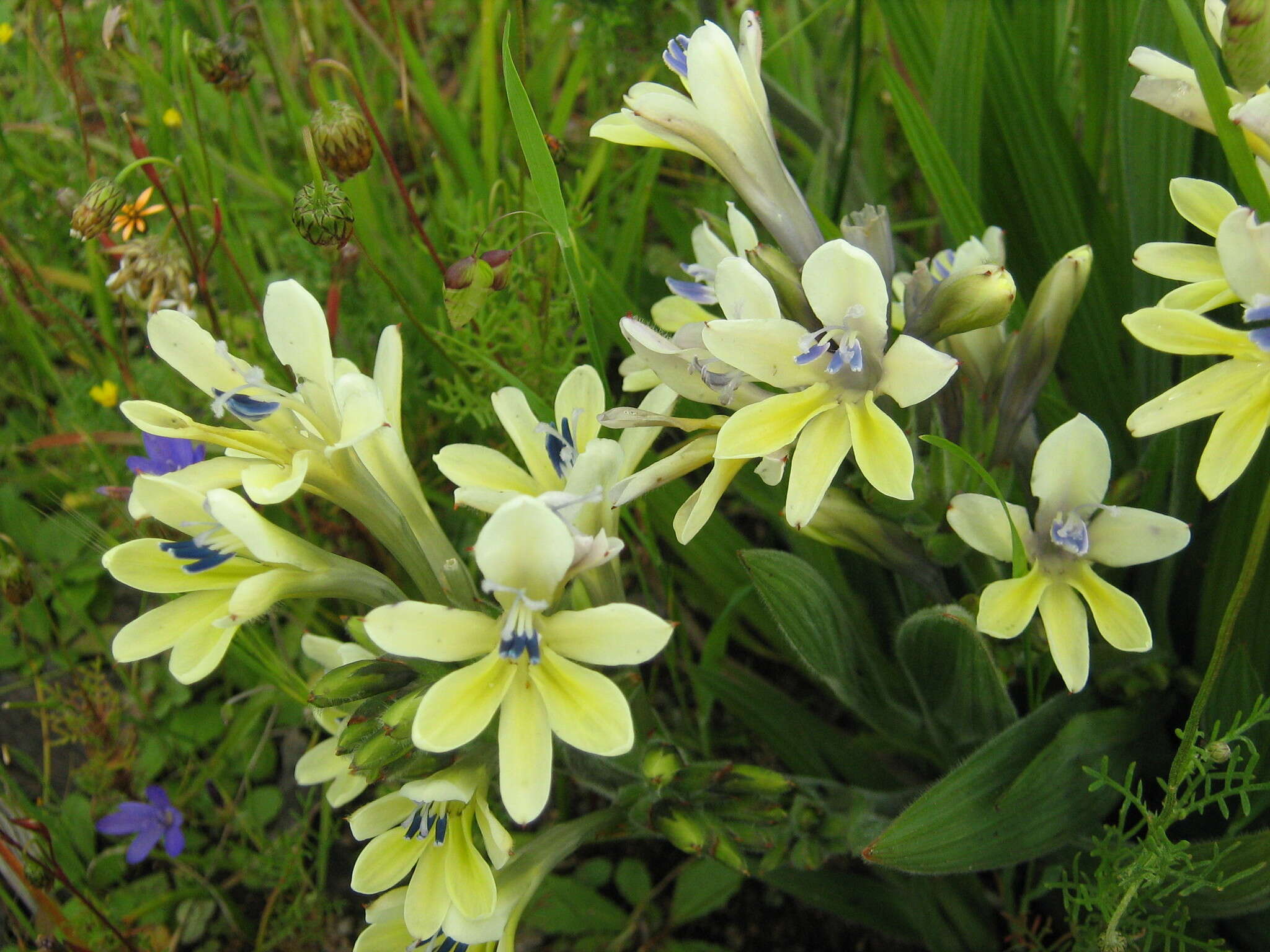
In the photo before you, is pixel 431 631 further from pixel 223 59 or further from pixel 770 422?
pixel 223 59

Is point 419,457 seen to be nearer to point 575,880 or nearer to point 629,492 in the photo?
point 575,880

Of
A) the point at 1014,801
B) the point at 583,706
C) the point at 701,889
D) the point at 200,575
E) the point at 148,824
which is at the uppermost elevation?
the point at 200,575

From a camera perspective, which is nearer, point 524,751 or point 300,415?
point 524,751

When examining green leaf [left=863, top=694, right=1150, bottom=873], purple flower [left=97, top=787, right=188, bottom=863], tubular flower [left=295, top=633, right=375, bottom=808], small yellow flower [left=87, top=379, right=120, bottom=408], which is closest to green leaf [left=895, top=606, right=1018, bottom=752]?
green leaf [left=863, top=694, right=1150, bottom=873]

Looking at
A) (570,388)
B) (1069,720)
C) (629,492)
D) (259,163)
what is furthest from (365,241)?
(1069,720)

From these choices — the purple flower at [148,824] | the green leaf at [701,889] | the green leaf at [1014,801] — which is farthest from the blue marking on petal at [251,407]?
the green leaf at [701,889]

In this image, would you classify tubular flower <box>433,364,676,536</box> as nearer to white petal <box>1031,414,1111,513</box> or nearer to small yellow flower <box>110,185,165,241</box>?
white petal <box>1031,414,1111,513</box>

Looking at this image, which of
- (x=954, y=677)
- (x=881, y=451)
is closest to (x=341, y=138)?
(x=881, y=451)
